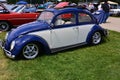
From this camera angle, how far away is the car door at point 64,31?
8.70 m

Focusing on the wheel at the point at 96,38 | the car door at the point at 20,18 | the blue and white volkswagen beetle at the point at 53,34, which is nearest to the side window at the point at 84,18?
the blue and white volkswagen beetle at the point at 53,34

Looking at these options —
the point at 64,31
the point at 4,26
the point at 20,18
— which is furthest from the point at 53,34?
the point at 4,26

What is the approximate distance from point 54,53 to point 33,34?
1.14 metres

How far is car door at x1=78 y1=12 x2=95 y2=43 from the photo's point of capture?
369 inches

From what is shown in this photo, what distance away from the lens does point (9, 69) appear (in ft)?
24.3

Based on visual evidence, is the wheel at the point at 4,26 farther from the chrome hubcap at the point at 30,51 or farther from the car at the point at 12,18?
the chrome hubcap at the point at 30,51

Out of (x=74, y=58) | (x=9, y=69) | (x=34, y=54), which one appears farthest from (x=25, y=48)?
(x=74, y=58)

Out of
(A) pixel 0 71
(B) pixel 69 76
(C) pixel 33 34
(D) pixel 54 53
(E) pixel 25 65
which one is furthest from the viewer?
(D) pixel 54 53

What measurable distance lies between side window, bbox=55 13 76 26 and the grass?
3.22ft

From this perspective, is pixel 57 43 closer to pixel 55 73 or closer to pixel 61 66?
pixel 61 66

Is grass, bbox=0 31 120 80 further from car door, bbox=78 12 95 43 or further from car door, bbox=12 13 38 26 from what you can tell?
car door, bbox=12 13 38 26

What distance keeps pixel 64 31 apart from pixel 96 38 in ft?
5.53

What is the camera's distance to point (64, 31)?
351 inches

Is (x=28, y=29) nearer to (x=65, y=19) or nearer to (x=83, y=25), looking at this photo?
(x=65, y=19)
